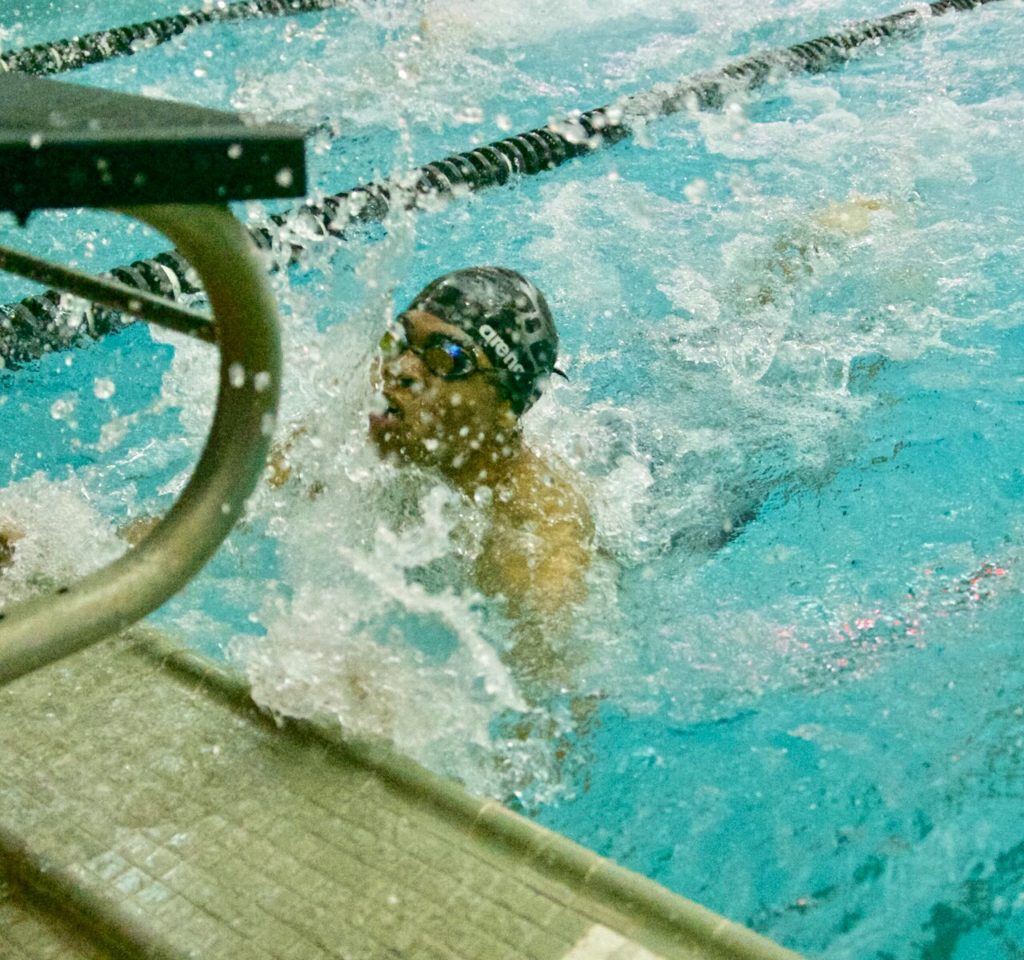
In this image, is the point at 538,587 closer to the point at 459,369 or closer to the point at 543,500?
the point at 543,500

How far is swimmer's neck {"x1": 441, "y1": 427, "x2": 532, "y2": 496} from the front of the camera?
292cm

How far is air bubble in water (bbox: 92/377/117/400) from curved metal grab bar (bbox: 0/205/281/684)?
3.10 m

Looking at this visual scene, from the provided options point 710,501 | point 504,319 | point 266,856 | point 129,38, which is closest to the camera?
point 266,856

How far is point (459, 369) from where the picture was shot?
9.25 feet

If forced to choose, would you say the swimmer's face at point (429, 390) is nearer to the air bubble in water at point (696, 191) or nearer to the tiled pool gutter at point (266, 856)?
the tiled pool gutter at point (266, 856)

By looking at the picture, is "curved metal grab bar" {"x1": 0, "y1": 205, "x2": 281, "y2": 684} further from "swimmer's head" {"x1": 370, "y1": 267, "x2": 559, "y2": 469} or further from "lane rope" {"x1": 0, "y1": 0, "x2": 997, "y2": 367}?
"lane rope" {"x1": 0, "y1": 0, "x2": 997, "y2": 367}

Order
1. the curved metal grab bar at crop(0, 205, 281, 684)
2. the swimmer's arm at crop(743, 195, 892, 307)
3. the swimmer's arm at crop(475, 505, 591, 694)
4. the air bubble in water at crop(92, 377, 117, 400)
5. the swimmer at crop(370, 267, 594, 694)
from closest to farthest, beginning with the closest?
the curved metal grab bar at crop(0, 205, 281, 684) → the swimmer's arm at crop(475, 505, 591, 694) → the swimmer at crop(370, 267, 594, 694) → the air bubble in water at crop(92, 377, 117, 400) → the swimmer's arm at crop(743, 195, 892, 307)

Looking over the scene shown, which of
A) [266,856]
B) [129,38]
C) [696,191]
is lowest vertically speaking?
[266,856]

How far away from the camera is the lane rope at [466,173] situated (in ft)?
14.1

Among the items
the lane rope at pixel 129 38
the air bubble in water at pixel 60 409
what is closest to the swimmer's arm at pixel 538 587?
the air bubble in water at pixel 60 409

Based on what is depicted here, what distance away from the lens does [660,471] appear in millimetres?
3564

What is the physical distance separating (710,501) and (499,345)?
93cm

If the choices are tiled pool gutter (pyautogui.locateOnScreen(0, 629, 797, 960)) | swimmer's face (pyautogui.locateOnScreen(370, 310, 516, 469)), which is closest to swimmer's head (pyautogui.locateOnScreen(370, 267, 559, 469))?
swimmer's face (pyautogui.locateOnScreen(370, 310, 516, 469))

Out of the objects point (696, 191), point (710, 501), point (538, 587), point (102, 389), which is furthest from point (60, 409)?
point (696, 191)
